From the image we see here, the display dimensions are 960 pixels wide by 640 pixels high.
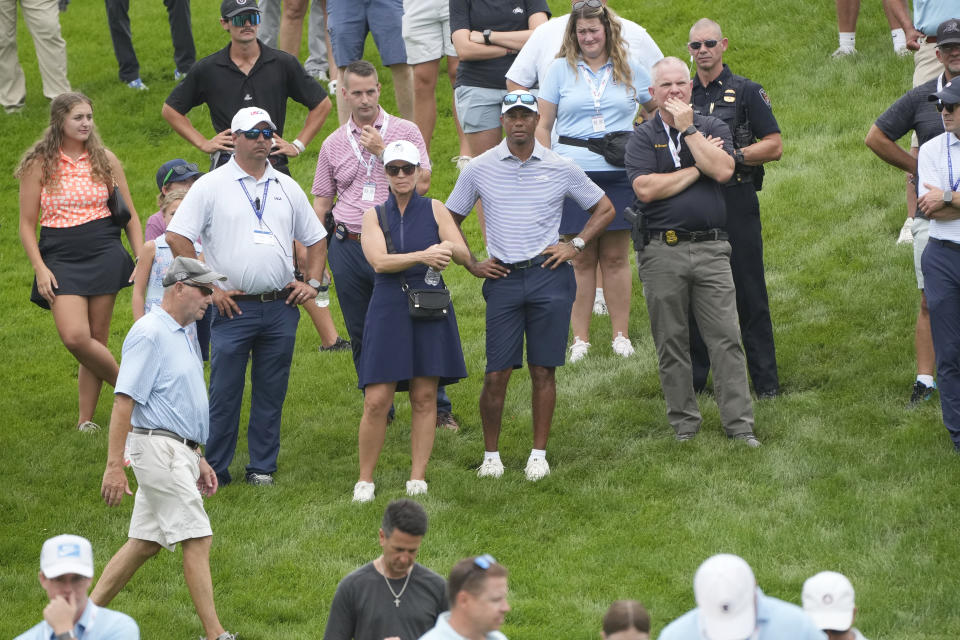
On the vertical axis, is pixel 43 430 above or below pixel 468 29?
below

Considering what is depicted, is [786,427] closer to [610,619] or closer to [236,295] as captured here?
[236,295]

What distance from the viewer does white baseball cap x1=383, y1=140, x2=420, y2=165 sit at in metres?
8.87

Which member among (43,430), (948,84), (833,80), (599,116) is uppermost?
(948,84)

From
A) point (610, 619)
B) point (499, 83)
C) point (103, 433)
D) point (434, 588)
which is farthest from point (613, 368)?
point (610, 619)

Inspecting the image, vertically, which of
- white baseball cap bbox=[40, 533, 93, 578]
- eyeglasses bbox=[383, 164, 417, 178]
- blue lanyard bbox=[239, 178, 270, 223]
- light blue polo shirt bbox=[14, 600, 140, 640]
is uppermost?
eyeglasses bbox=[383, 164, 417, 178]

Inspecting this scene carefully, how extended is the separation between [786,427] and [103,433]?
16.4ft

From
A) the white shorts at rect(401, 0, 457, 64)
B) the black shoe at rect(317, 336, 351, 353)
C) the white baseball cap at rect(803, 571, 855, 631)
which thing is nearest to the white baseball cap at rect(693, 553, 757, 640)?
the white baseball cap at rect(803, 571, 855, 631)

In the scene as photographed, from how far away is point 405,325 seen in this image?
8992 mm

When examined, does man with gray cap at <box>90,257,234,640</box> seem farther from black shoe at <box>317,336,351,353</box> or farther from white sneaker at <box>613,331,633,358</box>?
black shoe at <box>317,336,351,353</box>

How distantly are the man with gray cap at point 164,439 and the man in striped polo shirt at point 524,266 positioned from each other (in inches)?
97.4

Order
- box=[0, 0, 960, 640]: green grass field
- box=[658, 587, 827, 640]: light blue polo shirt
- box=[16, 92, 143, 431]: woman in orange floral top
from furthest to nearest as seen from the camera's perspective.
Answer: box=[16, 92, 143, 431]: woman in orange floral top → box=[0, 0, 960, 640]: green grass field → box=[658, 587, 827, 640]: light blue polo shirt

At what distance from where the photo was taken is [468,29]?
1235 cm

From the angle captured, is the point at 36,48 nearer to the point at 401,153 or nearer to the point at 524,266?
the point at 401,153

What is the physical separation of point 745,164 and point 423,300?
260 centimetres
